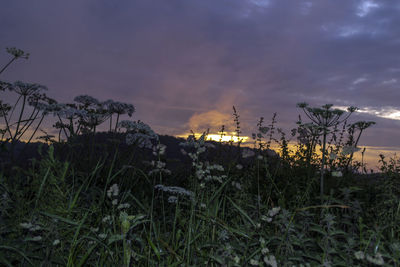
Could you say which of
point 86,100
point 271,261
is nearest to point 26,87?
point 86,100

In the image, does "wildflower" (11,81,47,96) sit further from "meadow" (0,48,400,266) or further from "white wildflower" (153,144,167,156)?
"white wildflower" (153,144,167,156)

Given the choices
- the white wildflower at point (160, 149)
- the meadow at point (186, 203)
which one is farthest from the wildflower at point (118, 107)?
the white wildflower at point (160, 149)

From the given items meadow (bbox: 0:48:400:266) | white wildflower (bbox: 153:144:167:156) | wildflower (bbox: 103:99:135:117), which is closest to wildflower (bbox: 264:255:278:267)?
meadow (bbox: 0:48:400:266)

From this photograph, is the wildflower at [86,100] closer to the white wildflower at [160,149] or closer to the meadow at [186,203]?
the meadow at [186,203]

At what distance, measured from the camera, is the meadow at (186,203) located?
115 inches

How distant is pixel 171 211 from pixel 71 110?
290 centimetres

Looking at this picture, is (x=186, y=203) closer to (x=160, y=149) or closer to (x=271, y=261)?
(x=160, y=149)

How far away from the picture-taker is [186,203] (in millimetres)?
4086

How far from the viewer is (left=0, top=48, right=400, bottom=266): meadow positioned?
9.61 ft

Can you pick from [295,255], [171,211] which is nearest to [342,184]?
[171,211]

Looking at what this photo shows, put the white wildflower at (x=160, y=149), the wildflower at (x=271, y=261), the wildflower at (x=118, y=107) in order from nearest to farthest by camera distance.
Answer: the wildflower at (x=271, y=261), the white wildflower at (x=160, y=149), the wildflower at (x=118, y=107)

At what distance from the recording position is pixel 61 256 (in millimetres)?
2922

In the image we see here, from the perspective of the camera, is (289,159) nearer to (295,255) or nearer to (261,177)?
(261,177)

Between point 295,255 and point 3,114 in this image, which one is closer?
point 295,255
